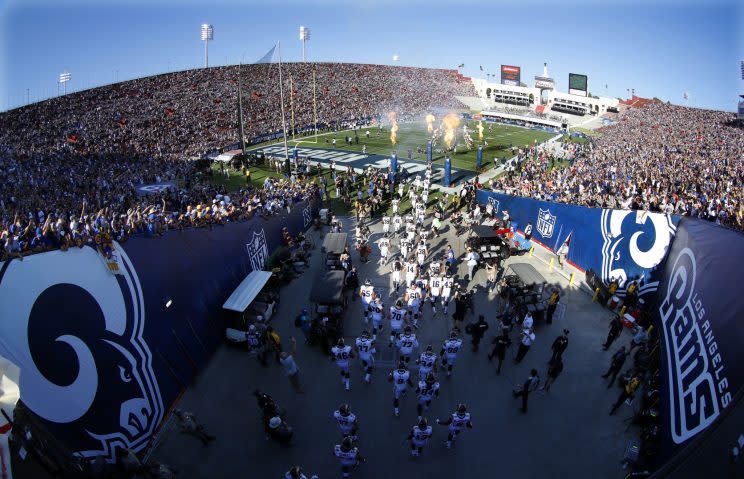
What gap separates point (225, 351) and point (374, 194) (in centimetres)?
1427

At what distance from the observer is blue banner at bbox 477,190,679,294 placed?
12820mm

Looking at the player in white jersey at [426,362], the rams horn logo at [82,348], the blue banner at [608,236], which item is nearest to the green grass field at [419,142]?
the blue banner at [608,236]

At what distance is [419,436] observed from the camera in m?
8.02

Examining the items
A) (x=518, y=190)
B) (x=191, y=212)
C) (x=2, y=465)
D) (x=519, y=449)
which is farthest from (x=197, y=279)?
(x=518, y=190)

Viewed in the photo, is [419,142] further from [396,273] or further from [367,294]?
[367,294]

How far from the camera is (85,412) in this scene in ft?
24.9

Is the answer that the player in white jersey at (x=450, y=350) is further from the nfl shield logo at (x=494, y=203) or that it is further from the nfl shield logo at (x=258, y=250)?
the nfl shield logo at (x=494, y=203)

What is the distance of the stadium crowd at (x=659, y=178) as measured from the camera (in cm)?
1628

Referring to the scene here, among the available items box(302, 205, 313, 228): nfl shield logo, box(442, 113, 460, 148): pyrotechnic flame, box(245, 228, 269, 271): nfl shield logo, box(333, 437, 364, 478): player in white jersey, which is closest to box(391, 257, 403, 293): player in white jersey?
box(245, 228, 269, 271): nfl shield logo

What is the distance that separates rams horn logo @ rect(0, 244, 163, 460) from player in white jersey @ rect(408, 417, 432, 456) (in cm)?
565

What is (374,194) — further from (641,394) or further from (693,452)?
(693,452)

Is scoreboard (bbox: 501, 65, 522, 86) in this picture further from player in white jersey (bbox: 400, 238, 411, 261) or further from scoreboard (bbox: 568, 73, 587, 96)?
player in white jersey (bbox: 400, 238, 411, 261)

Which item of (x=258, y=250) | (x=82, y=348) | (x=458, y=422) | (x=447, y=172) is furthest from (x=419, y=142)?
(x=82, y=348)

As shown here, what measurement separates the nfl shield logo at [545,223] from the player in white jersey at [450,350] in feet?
34.1
